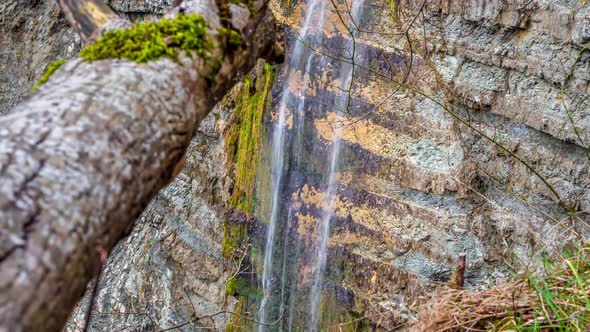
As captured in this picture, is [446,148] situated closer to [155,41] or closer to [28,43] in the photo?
[155,41]

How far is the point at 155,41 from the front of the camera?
1866 millimetres

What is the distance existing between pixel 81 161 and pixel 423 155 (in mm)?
3060

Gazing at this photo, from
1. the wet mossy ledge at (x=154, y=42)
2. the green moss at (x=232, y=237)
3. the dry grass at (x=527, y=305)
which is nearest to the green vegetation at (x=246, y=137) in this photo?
the green moss at (x=232, y=237)

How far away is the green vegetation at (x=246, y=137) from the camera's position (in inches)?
194

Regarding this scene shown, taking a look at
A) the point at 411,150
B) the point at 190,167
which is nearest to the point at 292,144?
the point at 411,150

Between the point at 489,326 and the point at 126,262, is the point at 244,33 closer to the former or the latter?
the point at 489,326

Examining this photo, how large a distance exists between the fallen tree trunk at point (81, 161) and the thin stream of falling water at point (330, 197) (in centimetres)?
262

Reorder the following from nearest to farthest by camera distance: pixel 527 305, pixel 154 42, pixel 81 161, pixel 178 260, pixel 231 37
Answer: pixel 81 161 → pixel 154 42 → pixel 231 37 → pixel 527 305 → pixel 178 260

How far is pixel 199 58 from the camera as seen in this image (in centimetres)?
190

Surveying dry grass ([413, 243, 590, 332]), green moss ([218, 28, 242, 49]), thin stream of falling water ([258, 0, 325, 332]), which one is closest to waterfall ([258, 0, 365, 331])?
thin stream of falling water ([258, 0, 325, 332])

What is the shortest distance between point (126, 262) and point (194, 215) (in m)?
0.84

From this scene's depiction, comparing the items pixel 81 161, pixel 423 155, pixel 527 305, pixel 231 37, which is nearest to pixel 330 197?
pixel 423 155

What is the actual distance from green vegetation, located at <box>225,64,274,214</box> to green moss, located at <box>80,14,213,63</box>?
2923 mm

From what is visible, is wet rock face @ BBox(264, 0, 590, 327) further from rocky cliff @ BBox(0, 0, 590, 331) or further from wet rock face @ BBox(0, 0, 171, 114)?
wet rock face @ BBox(0, 0, 171, 114)
